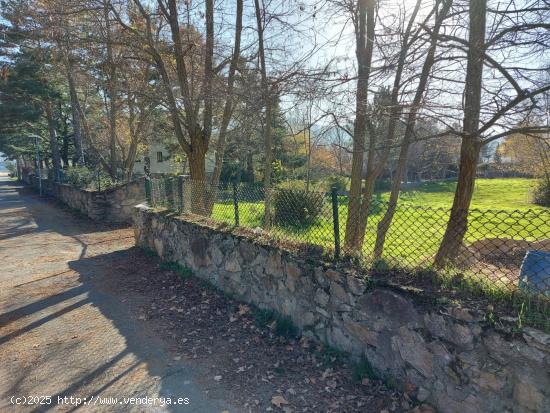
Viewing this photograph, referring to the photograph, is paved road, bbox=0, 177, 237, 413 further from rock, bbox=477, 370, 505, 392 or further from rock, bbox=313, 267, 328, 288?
rock, bbox=477, 370, 505, 392

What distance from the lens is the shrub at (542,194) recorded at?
16364 millimetres

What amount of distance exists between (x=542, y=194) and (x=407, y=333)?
1832 centimetres

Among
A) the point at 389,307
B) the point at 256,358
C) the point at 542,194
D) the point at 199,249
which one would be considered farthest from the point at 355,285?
the point at 542,194

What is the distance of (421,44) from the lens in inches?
144

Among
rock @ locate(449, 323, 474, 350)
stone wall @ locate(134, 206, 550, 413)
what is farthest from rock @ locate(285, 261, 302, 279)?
rock @ locate(449, 323, 474, 350)

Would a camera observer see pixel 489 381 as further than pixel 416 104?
No

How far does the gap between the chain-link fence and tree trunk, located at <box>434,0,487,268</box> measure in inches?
2.3

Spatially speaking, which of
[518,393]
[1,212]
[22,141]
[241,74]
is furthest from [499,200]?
[22,141]

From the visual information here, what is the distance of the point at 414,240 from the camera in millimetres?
3260

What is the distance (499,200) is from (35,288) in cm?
2136

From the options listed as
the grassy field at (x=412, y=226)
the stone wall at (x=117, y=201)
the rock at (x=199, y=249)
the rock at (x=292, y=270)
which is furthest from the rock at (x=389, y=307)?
the stone wall at (x=117, y=201)

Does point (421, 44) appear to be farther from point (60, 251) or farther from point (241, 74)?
point (60, 251)

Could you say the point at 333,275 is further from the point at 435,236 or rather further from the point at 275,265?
the point at 435,236

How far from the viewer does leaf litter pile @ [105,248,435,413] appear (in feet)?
8.81
